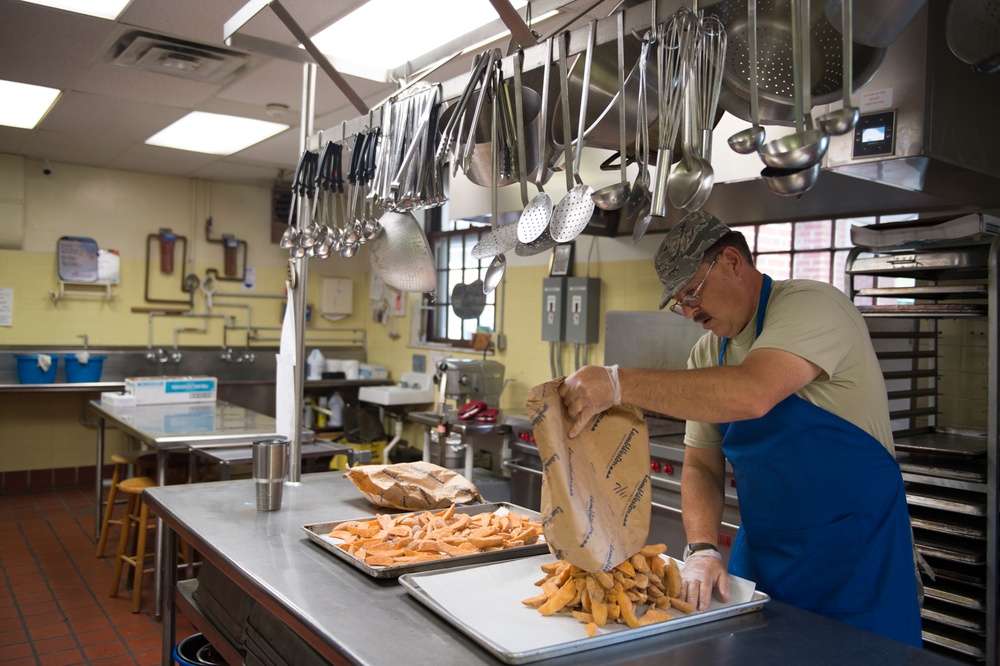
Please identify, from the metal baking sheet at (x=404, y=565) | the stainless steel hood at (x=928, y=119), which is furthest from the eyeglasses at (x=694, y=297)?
the stainless steel hood at (x=928, y=119)

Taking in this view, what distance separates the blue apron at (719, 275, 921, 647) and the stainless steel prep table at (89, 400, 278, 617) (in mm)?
2718

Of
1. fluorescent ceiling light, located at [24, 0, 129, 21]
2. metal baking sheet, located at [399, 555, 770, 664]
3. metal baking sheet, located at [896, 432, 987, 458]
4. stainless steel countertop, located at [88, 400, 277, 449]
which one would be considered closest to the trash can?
metal baking sheet, located at [399, 555, 770, 664]

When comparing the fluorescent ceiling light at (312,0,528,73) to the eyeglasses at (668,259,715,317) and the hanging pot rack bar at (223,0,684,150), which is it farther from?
the eyeglasses at (668,259,715,317)

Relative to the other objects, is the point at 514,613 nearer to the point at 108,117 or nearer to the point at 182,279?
the point at 108,117

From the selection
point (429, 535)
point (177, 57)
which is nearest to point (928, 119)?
point (429, 535)

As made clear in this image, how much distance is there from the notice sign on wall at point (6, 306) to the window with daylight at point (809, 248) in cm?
587

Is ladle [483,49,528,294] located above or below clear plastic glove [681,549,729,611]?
above

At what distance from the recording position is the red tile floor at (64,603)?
368cm

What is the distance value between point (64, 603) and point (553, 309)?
3.30 m

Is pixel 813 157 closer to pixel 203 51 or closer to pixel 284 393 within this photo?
pixel 284 393

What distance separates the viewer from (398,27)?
11.8 ft

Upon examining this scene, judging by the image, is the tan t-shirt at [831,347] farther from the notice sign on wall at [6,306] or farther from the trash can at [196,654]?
the notice sign on wall at [6,306]

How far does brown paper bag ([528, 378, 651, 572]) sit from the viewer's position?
1.49 m

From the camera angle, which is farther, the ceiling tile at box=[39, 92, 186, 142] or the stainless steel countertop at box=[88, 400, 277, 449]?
the ceiling tile at box=[39, 92, 186, 142]
